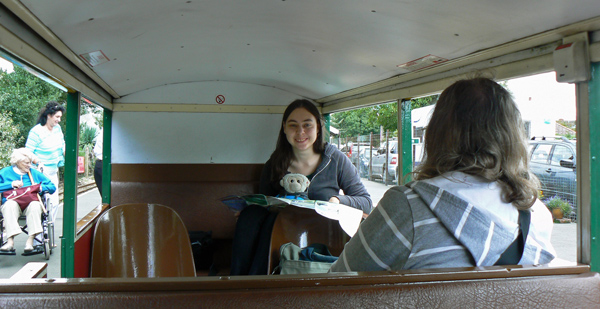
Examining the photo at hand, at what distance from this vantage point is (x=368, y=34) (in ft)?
7.04

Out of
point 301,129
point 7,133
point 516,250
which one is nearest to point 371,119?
point 301,129

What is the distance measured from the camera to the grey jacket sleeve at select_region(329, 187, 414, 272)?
107 centimetres

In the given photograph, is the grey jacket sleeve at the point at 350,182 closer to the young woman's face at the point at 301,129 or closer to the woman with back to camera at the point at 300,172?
the woman with back to camera at the point at 300,172

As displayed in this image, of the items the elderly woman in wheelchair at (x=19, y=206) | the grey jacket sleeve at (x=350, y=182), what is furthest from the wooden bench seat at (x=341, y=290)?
the elderly woman in wheelchair at (x=19, y=206)

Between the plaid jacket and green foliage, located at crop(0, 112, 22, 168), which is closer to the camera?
the plaid jacket

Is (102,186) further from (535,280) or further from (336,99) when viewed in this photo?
(535,280)

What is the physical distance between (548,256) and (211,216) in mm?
3100

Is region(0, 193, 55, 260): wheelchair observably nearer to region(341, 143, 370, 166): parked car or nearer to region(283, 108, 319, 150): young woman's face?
region(283, 108, 319, 150): young woman's face

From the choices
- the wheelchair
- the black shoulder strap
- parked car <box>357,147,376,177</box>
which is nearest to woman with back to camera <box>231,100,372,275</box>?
parked car <box>357,147,376,177</box>

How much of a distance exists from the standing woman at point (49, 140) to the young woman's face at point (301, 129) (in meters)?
Answer: 1.56

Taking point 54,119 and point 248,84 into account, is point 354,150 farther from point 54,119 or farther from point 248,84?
point 54,119

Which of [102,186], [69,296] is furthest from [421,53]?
[102,186]

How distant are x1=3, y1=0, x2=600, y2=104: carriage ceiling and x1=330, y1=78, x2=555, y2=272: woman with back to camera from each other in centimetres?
60

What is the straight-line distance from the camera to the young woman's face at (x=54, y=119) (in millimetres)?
3197
